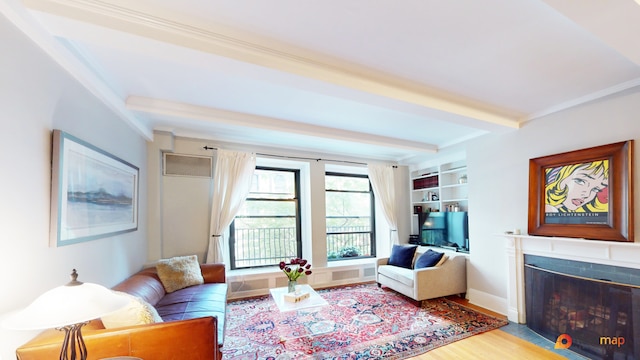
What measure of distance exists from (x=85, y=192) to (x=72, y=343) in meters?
1.18

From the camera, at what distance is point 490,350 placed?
8.48 feet

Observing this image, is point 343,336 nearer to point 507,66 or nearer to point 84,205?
point 84,205

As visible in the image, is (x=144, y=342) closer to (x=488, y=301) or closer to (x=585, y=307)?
(x=585, y=307)

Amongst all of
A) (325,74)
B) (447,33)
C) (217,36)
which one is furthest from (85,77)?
(447,33)

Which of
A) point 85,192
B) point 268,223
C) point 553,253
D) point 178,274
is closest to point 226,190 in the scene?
point 268,223

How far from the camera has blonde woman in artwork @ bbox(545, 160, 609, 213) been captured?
258 centimetres

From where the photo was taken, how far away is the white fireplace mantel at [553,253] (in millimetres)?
2402

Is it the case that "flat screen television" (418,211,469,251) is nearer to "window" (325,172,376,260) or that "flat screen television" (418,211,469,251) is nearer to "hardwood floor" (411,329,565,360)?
"window" (325,172,376,260)

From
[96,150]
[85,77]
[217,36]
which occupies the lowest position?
[96,150]

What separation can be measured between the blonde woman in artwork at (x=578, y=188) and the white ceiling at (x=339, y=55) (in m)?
0.70

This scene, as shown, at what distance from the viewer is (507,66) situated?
6.95 ft

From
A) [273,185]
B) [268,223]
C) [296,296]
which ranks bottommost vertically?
[296,296]

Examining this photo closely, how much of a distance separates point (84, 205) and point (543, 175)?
4438mm

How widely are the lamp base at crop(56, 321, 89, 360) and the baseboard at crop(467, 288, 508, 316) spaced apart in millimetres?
4155
